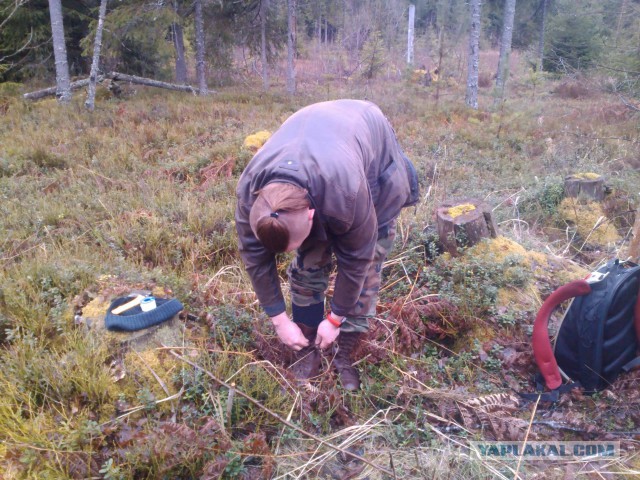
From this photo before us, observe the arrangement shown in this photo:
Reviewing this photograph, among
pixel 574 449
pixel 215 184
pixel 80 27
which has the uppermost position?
pixel 80 27

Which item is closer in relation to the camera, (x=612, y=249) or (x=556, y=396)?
(x=556, y=396)

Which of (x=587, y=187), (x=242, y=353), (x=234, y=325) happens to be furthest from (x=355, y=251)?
(x=587, y=187)

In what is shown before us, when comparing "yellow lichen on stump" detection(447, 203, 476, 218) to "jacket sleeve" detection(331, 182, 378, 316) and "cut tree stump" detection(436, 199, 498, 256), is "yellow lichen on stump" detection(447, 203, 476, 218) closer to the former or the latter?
"cut tree stump" detection(436, 199, 498, 256)

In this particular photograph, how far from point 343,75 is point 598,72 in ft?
39.7

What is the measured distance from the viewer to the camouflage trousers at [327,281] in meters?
2.59

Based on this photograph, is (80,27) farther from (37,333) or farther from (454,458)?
(454,458)

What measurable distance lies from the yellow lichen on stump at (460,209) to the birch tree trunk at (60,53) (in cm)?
996

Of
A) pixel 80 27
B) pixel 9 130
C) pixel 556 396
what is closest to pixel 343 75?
pixel 80 27

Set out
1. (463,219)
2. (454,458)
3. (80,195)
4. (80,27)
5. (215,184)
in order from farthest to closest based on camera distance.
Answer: (80,27) → (215,184) → (80,195) → (463,219) → (454,458)

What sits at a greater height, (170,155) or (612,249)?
(170,155)

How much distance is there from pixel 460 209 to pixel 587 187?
2574 mm

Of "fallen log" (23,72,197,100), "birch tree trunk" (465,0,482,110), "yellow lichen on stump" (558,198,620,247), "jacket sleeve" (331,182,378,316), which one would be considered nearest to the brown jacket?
"jacket sleeve" (331,182,378,316)

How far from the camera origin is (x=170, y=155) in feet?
23.0

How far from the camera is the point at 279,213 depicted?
1.63 metres
